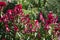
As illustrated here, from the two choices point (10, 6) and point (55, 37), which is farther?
point (10, 6)

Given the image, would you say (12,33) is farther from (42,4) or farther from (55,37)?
(42,4)

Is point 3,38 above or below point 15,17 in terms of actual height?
below

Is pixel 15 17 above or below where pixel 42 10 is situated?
above

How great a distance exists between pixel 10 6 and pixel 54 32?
2564 mm

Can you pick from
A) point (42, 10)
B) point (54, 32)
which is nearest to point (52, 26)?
point (54, 32)

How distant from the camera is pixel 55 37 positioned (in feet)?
18.6

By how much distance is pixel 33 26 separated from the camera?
5.73 m

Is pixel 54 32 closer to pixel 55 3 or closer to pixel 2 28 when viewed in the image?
pixel 2 28

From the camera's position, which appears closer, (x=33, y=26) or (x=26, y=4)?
(x=33, y=26)

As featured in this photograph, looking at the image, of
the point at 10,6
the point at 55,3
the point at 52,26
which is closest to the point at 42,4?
the point at 55,3

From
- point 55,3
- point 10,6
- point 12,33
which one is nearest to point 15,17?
point 12,33

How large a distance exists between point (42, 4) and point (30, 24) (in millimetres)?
2732

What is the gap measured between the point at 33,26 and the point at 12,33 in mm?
455

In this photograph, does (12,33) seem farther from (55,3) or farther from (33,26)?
(55,3)
